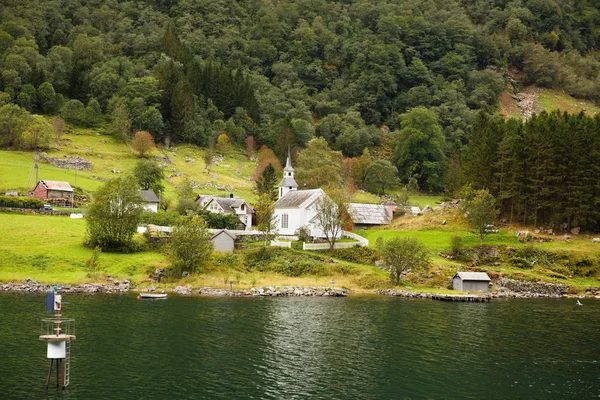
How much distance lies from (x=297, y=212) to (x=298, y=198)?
263 cm

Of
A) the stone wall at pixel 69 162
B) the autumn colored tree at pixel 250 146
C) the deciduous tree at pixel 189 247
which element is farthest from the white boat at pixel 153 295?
the autumn colored tree at pixel 250 146

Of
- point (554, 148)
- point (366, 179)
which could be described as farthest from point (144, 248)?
point (366, 179)

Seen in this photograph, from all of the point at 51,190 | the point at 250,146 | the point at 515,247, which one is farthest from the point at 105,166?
the point at 515,247

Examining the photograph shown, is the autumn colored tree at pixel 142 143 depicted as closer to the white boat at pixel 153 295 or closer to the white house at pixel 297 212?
the white house at pixel 297 212

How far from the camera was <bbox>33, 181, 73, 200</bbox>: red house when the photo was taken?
89.2 metres

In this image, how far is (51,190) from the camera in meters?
89.6

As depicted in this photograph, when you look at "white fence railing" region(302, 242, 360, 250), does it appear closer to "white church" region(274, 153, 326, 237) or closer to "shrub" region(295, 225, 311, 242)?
"shrub" region(295, 225, 311, 242)

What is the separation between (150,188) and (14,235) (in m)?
27.3

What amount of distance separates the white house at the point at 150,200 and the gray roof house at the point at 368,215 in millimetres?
28764

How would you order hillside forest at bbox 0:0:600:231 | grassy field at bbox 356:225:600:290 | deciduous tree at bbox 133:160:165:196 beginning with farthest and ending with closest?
deciduous tree at bbox 133:160:165:196 < hillside forest at bbox 0:0:600:231 < grassy field at bbox 356:225:600:290

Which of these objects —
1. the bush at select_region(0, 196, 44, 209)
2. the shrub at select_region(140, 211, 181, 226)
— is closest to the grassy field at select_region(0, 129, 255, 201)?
the bush at select_region(0, 196, 44, 209)

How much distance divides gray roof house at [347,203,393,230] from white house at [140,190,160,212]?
94.4 feet

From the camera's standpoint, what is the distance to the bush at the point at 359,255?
7650cm

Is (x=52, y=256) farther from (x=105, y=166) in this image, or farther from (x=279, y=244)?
(x=105, y=166)
